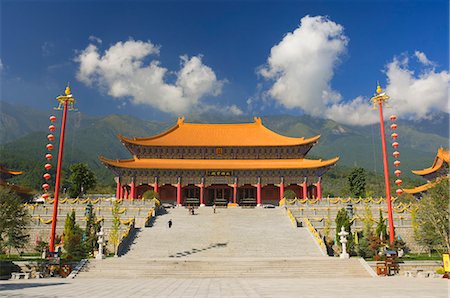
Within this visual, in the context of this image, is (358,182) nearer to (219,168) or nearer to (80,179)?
(219,168)

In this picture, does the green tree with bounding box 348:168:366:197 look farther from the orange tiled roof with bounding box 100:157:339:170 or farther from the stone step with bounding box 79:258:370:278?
the stone step with bounding box 79:258:370:278

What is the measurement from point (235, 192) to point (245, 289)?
1203 inches

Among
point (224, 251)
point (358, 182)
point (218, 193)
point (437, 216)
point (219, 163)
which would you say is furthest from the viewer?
point (358, 182)

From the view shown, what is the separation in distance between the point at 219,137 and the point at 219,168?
300 inches

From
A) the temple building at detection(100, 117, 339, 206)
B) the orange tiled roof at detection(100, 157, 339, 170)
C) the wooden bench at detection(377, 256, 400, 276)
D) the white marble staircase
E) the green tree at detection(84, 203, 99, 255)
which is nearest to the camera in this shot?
the white marble staircase

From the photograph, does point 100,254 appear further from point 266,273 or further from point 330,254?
point 330,254

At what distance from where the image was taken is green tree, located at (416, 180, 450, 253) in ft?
65.1

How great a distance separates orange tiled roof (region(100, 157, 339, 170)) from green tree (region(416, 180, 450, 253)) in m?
21.2

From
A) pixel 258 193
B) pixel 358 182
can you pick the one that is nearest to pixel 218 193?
pixel 258 193

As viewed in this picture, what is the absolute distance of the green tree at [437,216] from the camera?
65.1 feet

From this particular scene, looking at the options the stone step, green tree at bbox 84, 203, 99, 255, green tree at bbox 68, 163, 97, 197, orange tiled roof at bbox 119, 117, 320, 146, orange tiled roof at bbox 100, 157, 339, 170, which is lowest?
the stone step

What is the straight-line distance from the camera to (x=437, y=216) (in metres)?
20.2

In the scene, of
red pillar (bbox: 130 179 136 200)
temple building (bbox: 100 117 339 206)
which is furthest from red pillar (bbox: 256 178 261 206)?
red pillar (bbox: 130 179 136 200)

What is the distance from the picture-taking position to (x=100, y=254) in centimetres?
1988
